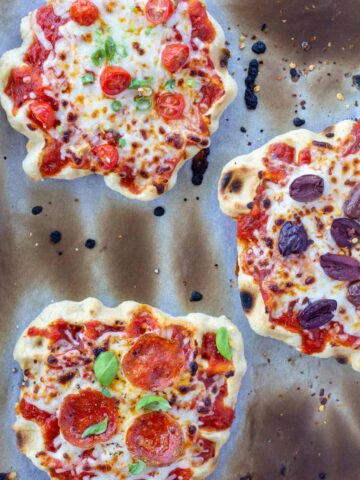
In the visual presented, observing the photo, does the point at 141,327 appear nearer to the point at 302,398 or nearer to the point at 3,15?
the point at 302,398

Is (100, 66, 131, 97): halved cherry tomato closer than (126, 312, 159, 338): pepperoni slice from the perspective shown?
Yes

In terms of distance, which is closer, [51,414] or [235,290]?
[51,414]

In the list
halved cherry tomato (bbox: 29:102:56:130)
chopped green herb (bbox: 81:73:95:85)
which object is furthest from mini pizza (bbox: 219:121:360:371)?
halved cherry tomato (bbox: 29:102:56:130)

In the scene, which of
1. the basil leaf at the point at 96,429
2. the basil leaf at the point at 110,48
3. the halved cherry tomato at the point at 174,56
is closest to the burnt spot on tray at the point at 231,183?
the halved cherry tomato at the point at 174,56

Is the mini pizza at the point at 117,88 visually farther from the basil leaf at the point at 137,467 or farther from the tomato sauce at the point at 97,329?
the basil leaf at the point at 137,467

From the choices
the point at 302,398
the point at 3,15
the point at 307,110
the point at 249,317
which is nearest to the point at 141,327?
the point at 249,317

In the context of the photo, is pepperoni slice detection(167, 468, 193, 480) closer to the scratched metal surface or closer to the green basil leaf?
the scratched metal surface
